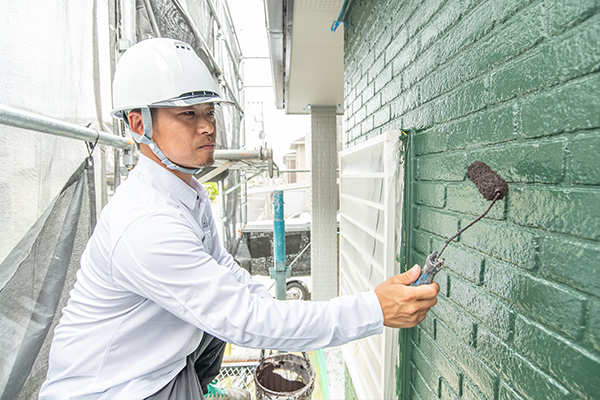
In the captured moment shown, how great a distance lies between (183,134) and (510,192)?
4.45ft

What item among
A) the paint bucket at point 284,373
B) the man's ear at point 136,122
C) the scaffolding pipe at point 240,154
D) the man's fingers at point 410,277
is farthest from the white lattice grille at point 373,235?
the scaffolding pipe at point 240,154

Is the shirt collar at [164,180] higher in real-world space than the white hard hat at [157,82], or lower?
lower

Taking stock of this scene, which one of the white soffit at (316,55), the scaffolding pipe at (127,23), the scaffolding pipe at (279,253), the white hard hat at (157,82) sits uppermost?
the white soffit at (316,55)

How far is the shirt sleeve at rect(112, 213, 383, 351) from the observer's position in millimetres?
1135

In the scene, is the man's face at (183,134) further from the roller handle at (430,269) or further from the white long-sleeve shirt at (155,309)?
the roller handle at (430,269)

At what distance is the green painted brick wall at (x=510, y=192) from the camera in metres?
0.67

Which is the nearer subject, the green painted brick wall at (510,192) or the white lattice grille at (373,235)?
the green painted brick wall at (510,192)

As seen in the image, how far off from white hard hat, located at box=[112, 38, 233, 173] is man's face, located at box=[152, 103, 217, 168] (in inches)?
1.4

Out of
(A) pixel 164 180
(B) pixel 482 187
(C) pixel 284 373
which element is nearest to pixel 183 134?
(A) pixel 164 180

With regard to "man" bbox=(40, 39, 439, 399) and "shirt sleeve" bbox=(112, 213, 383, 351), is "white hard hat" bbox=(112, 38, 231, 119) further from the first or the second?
"shirt sleeve" bbox=(112, 213, 383, 351)

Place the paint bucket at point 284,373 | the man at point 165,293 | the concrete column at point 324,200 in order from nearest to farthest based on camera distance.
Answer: the man at point 165,293, the paint bucket at point 284,373, the concrete column at point 324,200

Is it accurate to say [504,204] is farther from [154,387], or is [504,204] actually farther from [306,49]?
[306,49]

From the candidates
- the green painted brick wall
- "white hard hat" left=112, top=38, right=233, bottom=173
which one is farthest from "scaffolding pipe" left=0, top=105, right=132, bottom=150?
the green painted brick wall

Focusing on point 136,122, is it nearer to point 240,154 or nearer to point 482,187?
point 482,187
